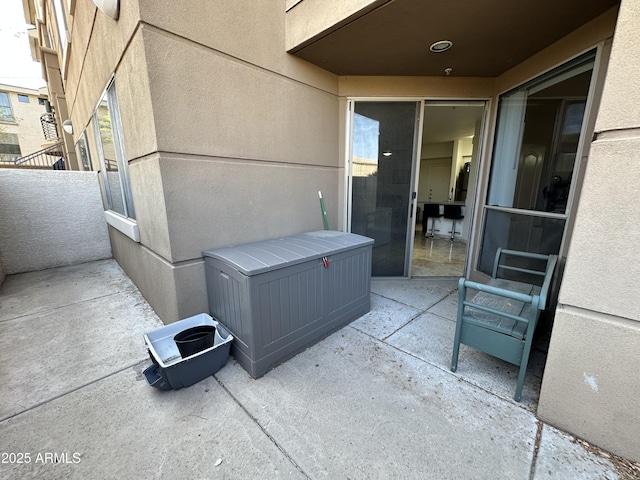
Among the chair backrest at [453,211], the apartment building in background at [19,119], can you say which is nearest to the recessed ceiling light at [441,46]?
the chair backrest at [453,211]

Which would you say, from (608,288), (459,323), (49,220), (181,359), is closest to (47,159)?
(49,220)

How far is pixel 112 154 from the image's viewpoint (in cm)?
335

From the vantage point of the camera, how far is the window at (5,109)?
18453 mm

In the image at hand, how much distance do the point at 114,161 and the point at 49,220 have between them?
2.16 metres

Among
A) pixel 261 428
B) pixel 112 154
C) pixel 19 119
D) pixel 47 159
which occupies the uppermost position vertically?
pixel 19 119

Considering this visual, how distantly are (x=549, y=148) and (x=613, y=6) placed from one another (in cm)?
105

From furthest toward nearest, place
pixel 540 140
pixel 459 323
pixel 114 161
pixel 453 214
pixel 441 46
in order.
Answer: pixel 453 214, pixel 114 161, pixel 540 140, pixel 441 46, pixel 459 323

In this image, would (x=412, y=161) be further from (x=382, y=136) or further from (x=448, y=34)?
(x=448, y=34)

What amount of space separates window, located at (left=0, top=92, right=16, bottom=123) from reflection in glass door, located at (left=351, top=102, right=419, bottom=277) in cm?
2814

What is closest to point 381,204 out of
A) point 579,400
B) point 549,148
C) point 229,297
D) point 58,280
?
point 549,148

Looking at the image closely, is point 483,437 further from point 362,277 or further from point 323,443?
point 362,277

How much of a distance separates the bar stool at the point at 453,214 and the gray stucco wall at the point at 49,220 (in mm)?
7246

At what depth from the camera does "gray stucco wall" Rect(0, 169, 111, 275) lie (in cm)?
399

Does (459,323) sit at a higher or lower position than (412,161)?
lower
